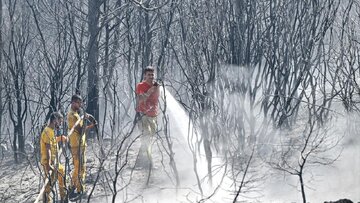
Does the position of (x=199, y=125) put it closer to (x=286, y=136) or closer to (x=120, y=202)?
(x=120, y=202)

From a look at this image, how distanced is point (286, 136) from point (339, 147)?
1195mm

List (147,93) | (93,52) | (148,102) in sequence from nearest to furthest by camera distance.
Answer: (147,93) < (148,102) < (93,52)

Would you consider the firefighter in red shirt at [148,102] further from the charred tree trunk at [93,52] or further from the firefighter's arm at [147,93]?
the charred tree trunk at [93,52]

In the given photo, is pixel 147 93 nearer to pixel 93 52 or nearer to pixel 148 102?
pixel 148 102

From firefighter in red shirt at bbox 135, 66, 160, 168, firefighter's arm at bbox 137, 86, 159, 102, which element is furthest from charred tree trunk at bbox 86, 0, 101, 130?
firefighter's arm at bbox 137, 86, 159, 102

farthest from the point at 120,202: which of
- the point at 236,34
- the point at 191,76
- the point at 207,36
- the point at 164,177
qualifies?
the point at 236,34

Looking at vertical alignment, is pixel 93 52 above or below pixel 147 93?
above

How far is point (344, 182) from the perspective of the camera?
32.3 feet

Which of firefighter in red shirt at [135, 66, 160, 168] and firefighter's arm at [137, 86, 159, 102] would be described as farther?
firefighter in red shirt at [135, 66, 160, 168]

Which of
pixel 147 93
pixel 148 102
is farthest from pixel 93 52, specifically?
pixel 147 93

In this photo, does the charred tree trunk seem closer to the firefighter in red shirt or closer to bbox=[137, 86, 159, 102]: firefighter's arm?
the firefighter in red shirt

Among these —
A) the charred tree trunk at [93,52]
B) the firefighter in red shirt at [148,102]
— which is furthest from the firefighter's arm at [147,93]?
the charred tree trunk at [93,52]

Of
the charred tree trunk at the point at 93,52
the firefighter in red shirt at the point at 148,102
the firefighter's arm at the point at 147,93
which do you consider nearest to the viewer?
the firefighter's arm at the point at 147,93

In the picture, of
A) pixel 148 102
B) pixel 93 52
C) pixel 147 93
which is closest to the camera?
pixel 147 93
